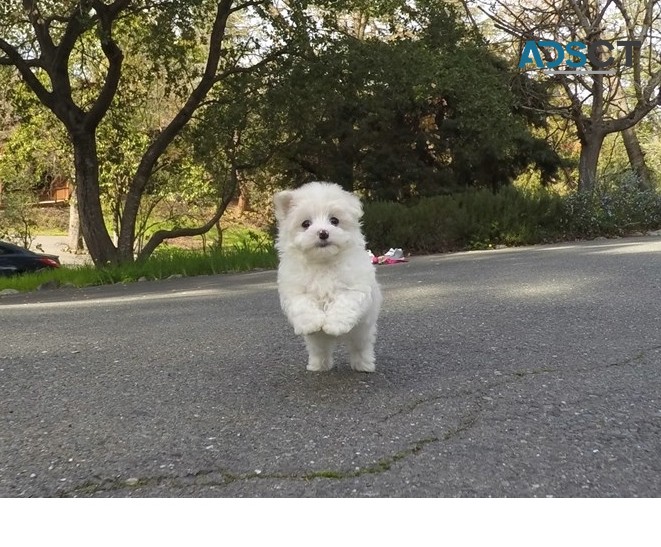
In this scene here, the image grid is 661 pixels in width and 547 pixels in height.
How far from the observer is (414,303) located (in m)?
7.44

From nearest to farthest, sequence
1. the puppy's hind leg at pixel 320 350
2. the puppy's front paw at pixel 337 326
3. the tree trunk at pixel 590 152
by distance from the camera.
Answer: the puppy's front paw at pixel 337 326 → the puppy's hind leg at pixel 320 350 → the tree trunk at pixel 590 152

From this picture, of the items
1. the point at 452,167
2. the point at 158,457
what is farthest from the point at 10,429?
the point at 452,167

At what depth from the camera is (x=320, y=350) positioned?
420cm

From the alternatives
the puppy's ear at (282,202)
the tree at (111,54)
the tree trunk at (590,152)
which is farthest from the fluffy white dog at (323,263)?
the tree trunk at (590,152)

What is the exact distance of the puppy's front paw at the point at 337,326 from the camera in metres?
3.56

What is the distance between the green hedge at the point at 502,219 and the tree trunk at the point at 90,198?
6.93m

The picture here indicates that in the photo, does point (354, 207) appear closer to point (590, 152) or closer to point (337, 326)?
point (337, 326)

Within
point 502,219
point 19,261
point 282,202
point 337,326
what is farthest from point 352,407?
point 19,261

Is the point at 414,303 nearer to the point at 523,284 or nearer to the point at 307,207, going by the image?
the point at 523,284

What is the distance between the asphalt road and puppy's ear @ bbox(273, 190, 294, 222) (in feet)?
3.60

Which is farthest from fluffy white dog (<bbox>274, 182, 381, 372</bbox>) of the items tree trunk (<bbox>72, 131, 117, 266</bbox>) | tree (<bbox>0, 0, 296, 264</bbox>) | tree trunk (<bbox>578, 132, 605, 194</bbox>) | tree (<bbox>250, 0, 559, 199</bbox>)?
tree trunk (<bbox>578, 132, 605, 194</bbox>)

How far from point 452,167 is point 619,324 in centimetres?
1675

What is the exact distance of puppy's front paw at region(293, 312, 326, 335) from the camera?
3596 mm

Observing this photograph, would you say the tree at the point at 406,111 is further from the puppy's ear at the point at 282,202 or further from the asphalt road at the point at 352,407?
the puppy's ear at the point at 282,202
